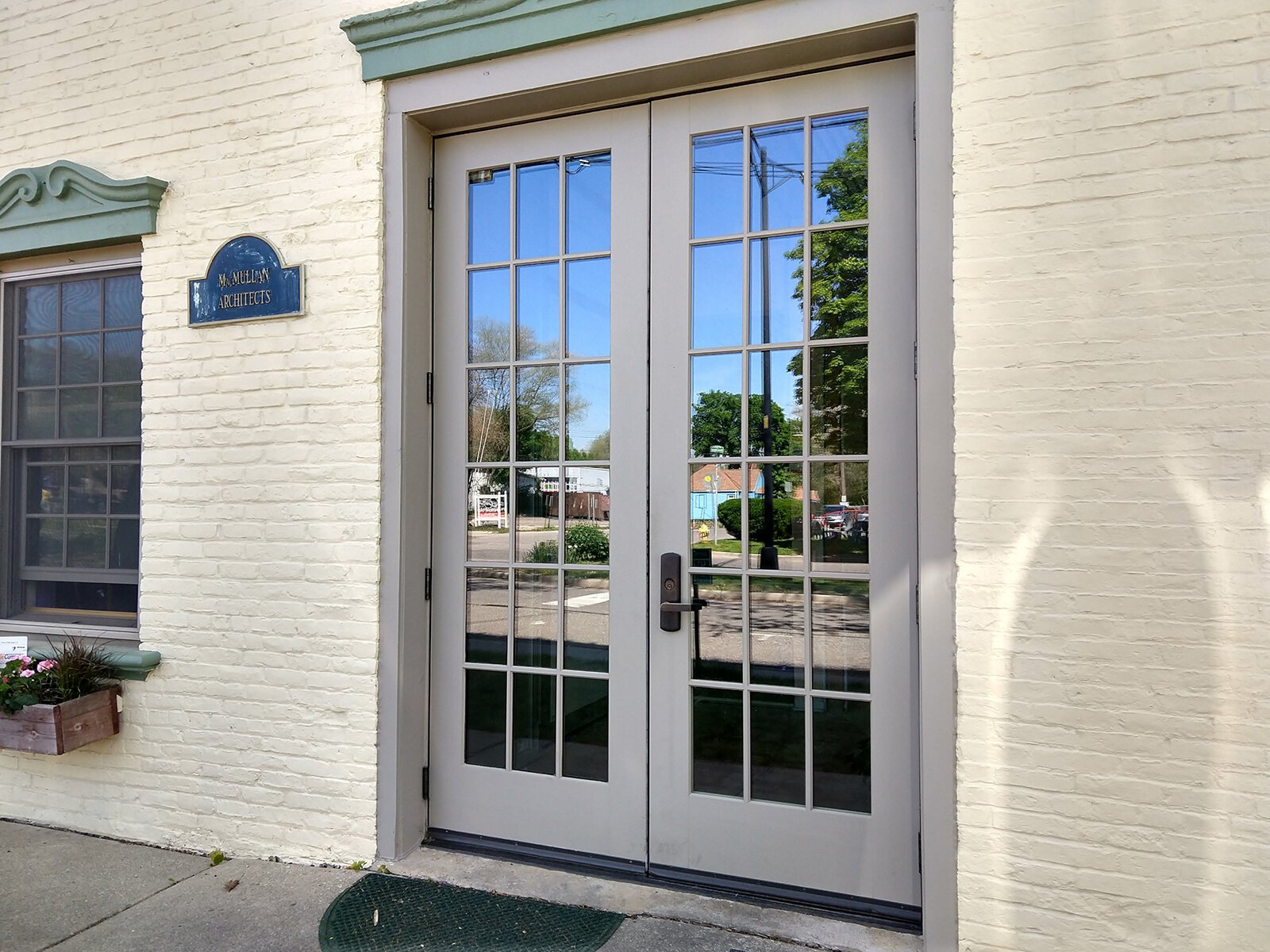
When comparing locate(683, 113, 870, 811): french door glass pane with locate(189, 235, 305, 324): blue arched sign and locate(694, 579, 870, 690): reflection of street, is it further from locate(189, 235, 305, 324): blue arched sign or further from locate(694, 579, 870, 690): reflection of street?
locate(189, 235, 305, 324): blue arched sign

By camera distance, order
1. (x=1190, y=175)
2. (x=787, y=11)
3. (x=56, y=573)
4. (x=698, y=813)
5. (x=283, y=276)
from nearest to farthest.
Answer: (x=1190, y=175) → (x=787, y=11) → (x=698, y=813) → (x=283, y=276) → (x=56, y=573)

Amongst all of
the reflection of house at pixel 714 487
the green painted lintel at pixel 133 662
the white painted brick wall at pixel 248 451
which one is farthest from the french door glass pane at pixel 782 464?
the green painted lintel at pixel 133 662

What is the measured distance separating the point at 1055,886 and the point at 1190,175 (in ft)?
7.10

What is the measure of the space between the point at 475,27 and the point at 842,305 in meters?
1.88

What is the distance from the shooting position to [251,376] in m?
3.60

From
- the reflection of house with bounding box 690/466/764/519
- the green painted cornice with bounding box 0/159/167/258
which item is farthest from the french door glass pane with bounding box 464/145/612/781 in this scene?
the green painted cornice with bounding box 0/159/167/258

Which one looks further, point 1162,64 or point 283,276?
point 283,276

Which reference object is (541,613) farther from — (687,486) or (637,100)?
(637,100)

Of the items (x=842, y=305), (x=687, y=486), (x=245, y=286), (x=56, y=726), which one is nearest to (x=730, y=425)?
(x=687, y=486)

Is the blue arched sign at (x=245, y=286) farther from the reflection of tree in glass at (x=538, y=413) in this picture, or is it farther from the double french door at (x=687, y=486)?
the reflection of tree in glass at (x=538, y=413)

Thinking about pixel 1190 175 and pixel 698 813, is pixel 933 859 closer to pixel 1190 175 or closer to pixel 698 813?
pixel 698 813

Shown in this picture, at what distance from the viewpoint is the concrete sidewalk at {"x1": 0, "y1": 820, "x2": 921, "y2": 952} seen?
9.06 ft

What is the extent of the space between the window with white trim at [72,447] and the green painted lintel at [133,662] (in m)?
0.28

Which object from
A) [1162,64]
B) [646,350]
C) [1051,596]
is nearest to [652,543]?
[646,350]
